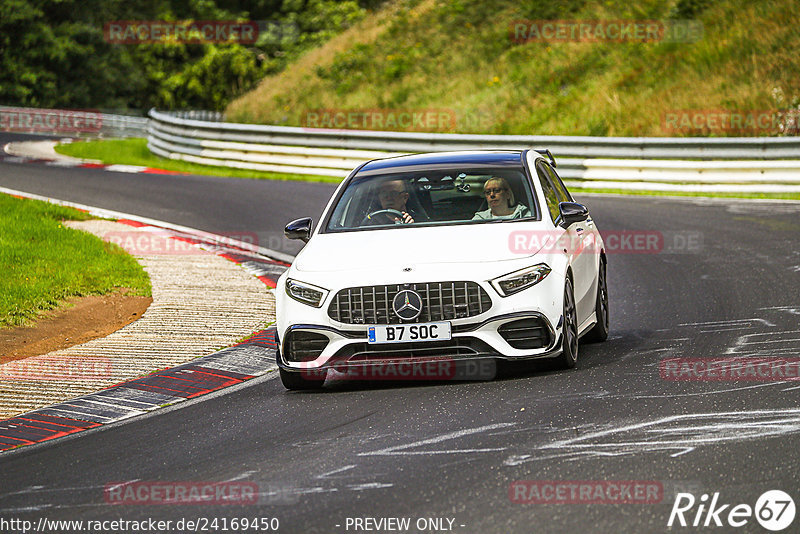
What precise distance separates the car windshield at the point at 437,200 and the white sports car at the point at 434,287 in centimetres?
1

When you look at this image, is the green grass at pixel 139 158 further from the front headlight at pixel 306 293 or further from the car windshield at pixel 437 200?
the front headlight at pixel 306 293

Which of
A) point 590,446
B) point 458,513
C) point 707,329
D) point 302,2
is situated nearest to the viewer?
point 458,513

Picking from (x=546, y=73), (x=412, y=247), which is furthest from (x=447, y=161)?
(x=546, y=73)

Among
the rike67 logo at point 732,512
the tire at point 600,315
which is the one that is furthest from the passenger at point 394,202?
the rike67 logo at point 732,512

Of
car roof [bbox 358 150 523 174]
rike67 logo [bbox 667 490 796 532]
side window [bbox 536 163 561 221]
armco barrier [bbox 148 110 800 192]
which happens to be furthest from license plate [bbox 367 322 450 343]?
armco barrier [bbox 148 110 800 192]

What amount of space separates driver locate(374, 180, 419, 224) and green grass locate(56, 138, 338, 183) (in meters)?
16.0

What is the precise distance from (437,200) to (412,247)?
3.48ft

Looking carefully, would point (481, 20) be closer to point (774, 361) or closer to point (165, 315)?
point (165, 315)

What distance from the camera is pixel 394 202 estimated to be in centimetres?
950

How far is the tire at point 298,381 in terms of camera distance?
8.68 metres

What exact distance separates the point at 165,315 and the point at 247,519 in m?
6.44

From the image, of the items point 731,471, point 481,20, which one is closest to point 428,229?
point 731,471

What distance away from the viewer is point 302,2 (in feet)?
192

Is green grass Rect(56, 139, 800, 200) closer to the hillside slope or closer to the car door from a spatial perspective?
the hillside slope
